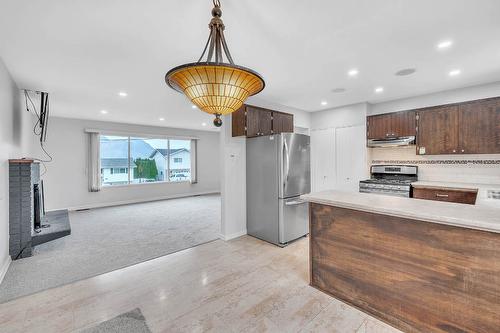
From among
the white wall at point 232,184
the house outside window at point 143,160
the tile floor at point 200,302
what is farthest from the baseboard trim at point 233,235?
the house outside window at point 143,160

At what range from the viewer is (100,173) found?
6691mm

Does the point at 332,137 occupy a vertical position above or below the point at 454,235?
above

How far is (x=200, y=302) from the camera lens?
2.21 metres

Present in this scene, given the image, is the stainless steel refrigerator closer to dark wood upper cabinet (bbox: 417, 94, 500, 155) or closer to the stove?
the stove

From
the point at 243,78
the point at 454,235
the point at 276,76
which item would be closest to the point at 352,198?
the point at 454,235

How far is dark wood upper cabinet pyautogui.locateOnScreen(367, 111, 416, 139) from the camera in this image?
4.24 metres

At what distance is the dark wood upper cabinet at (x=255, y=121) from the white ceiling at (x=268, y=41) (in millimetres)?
540

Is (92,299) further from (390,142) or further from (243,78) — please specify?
(390,142)

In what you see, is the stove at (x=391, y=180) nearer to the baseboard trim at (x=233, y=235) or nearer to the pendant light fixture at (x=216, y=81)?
the baseboard trim at (x=233, y=235)

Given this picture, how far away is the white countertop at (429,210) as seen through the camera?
1.48 m

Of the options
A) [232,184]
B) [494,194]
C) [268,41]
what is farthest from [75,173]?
[494,194]

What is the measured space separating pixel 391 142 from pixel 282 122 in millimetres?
2103

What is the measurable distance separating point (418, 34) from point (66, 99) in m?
5.57

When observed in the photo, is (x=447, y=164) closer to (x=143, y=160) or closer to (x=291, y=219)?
(x=291, y=219)
